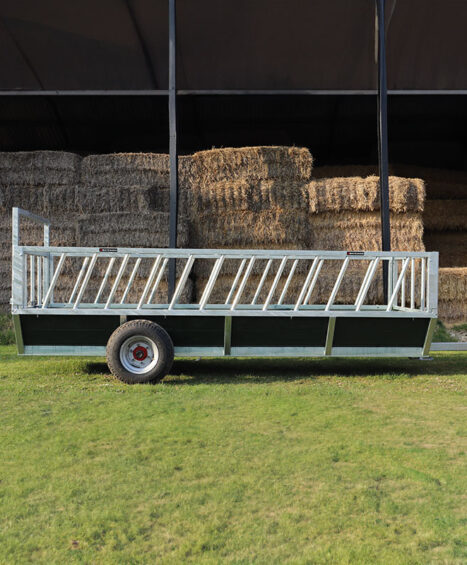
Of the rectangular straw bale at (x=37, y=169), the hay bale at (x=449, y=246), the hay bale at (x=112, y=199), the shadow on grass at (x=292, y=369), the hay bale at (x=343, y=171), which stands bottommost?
the shadow on grass at (x=292, y=369)

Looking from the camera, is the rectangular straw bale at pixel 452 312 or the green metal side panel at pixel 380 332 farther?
the rectangular straw bale at pixel 452 312

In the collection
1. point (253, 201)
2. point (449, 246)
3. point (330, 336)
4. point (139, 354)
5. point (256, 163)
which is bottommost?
point (139, 354)

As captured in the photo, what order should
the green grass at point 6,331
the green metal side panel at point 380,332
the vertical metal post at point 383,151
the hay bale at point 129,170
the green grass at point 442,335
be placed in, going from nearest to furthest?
the green metal side panel at point 380,332 → the green grass at point 6,331 → the green grass at point 442,335 → the vertical metal post at point 383,151 → the hay bale at point 129,170

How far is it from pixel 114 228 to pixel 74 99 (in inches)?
238

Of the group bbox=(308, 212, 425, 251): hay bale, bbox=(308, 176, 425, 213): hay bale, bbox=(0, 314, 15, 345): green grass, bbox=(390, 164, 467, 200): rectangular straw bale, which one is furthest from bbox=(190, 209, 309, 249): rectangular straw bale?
bbox=(390, 164, 467, 200): rectangular straw bale

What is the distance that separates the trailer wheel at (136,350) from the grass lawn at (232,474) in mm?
302

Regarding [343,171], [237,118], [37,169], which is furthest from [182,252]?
[237,118]

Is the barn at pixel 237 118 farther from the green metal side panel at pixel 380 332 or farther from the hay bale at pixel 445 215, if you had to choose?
the green metal side panel at pixel 380 332

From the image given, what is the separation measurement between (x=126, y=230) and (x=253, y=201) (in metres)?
2.67

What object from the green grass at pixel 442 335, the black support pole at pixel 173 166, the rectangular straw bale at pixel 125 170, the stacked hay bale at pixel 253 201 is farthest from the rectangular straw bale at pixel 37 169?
the green grass at pixel 442 335

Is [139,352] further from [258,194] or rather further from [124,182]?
[124,182]

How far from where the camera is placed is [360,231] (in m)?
11.3

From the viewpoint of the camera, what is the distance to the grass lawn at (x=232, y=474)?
95.7 inches
